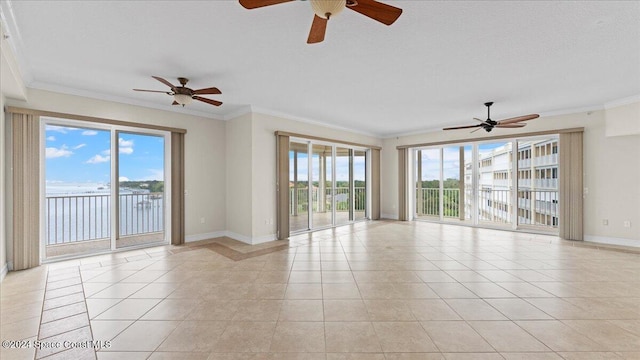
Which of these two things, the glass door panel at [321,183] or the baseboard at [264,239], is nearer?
the baseboard at [264,239]

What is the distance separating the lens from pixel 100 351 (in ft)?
6.22

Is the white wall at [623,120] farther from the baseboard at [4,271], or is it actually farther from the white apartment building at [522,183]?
the baseboard at [4,271]

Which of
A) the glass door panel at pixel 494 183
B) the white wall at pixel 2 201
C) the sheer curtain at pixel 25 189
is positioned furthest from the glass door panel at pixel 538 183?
the white wall at pixel 2 201

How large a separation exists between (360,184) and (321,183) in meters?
1.61

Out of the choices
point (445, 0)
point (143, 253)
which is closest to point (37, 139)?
point (143, 253)

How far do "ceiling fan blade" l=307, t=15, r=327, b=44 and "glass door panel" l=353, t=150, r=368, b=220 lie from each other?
18.1ft

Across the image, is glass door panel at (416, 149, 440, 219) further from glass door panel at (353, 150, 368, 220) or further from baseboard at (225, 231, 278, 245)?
baseboard at (225, 231, 278, 245)

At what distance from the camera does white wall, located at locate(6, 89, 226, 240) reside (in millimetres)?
Result: 4484

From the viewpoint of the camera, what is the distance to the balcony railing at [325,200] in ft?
19.7

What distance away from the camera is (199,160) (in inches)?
207

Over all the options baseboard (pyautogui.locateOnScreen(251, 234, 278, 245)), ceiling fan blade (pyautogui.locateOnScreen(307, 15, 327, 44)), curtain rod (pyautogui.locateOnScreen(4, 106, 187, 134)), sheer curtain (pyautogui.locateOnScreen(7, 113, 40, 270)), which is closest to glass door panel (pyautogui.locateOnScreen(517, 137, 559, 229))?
baseboard (pyautogui.locateOnScreen(251, 234, 278, 245))

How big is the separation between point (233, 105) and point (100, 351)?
3968 millimetres

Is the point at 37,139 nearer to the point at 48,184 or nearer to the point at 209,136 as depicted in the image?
the point at 48,184

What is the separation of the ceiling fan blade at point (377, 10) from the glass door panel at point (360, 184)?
5702mm
